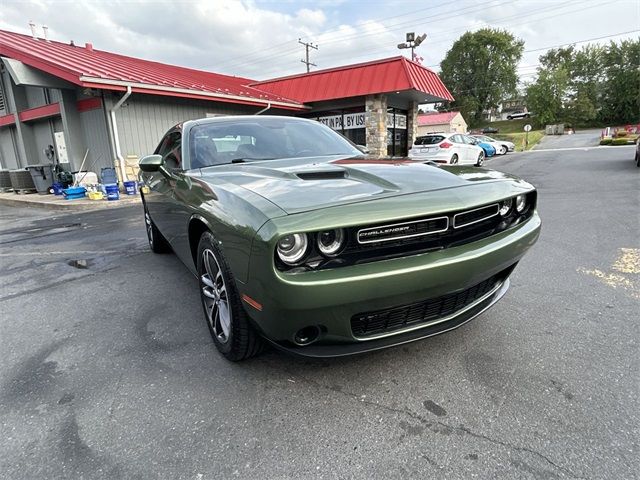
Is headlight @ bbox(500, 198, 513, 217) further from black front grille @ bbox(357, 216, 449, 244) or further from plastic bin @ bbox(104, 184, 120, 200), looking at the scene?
plastic bin @ bbox(104, 184, 120, 200)

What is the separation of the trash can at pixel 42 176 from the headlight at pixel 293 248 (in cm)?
1297

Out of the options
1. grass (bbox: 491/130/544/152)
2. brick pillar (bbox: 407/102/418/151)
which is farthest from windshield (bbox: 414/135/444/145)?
grass (bbox: 491/130/544/152)

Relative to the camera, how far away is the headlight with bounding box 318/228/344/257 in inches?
68.9

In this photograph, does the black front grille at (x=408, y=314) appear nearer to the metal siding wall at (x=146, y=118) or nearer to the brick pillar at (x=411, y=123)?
the metal siding wall at (x=146, y=118)

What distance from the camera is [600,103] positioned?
5988 cm

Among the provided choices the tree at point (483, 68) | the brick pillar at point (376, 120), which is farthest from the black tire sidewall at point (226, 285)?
the tree at point (483, 68)

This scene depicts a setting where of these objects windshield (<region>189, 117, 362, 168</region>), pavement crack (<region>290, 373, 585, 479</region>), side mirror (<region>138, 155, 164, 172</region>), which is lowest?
pavement crack (<region>290, 373, 585, 479</region>)

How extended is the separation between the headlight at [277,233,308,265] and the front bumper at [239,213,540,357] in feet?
0.25

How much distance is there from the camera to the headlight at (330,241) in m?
1.75

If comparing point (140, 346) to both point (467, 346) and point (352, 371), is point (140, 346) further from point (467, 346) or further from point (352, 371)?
point (467, 346)

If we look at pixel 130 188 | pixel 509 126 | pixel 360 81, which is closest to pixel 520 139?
pixel 509 126

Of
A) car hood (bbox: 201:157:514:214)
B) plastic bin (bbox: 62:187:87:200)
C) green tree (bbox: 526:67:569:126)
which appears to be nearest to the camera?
car hood (bbox: 201:157:514:214)

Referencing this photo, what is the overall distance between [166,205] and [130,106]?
30.3ft

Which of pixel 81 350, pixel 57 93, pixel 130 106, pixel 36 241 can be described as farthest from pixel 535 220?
pixel 57 93
